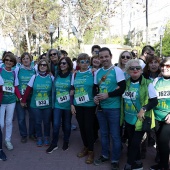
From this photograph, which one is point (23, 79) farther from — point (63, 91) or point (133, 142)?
point (133, 142)

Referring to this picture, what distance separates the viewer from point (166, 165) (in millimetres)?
3945

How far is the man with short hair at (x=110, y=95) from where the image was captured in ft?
13.0

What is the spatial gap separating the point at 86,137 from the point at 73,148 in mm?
676

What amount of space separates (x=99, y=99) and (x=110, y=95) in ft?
0.67

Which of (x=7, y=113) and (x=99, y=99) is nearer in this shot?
(x=99, y=99)

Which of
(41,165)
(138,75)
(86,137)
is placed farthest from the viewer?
(86,137)

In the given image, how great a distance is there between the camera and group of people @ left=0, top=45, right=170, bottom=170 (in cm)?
384

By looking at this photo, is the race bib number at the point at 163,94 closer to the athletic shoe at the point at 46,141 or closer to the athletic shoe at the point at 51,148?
the athletic shoe at the point at 51,148

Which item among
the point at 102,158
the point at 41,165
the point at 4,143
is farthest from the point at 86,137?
the point at 4,143

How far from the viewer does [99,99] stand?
13.3 ft

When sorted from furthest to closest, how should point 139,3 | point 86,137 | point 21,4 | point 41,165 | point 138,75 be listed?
point 21,4, point 139,3, point 86,137, point 41,165, point 138,75

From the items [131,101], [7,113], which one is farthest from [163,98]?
[7,113]

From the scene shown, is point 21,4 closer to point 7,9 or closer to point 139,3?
point 7,9

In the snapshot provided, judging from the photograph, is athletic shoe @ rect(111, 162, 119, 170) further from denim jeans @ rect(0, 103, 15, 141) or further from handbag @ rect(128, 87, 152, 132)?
denim jeans @ rect(0, 103, 15, 141)
